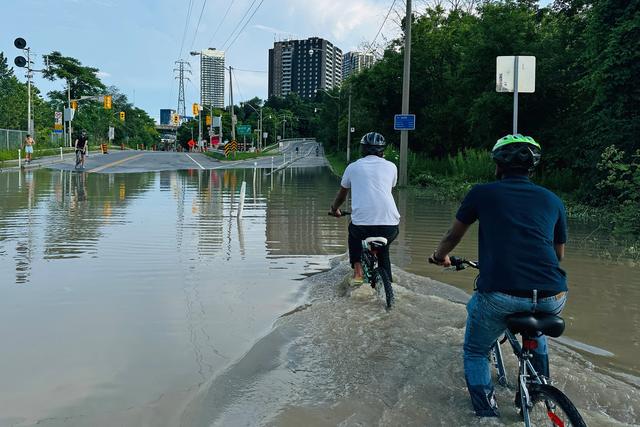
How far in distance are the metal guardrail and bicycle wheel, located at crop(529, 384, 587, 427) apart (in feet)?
156

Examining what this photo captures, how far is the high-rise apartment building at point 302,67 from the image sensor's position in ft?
502

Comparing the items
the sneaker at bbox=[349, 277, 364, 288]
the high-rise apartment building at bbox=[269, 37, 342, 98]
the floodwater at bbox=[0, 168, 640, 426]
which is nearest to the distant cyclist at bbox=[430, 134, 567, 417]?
the floodwater at bbox=[0, 168, 640, 426]

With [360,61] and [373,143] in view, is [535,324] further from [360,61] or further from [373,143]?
[360,61]

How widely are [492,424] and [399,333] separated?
209 centimetres

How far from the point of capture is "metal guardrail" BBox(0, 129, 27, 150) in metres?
44.4

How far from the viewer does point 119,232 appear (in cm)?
1238

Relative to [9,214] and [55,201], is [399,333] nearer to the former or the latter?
[9,214]

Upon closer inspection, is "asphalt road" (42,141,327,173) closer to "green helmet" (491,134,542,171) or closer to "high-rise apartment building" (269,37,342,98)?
"green helmet" (491,134,542,171)

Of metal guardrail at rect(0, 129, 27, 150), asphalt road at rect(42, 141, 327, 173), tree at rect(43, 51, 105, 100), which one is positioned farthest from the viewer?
tree at rect(43, 51, 105, 100)

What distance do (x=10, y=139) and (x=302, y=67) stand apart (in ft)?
454

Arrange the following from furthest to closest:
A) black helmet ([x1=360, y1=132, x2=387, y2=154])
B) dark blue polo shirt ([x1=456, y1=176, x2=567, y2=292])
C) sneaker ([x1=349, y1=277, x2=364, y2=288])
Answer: sneaker ([x1=349, y1=277, x2=364, y2=288])
black helmet ([x1=360, y1=132, x2=387, y2=154])
dark blue polo shirt ([x1=456, y1=176, x2=567, y2=292])

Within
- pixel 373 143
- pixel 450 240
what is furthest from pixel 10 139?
pixel 450 240

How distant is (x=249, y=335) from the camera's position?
5.98 m

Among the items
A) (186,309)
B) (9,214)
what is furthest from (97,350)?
(9,214)
